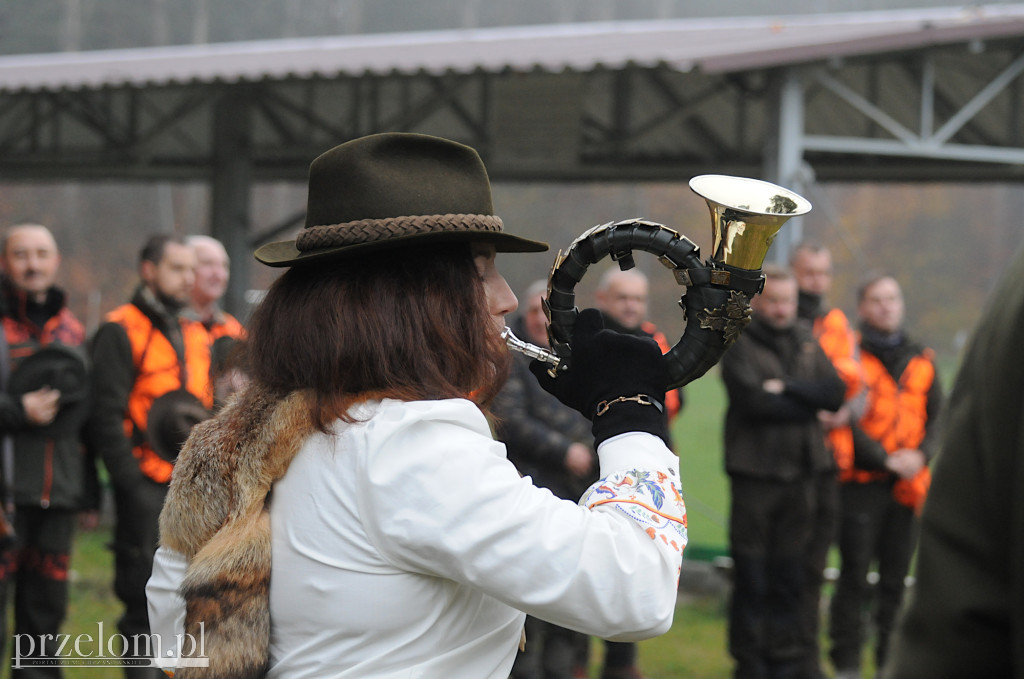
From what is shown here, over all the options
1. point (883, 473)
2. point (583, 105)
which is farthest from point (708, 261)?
point (583, 105)

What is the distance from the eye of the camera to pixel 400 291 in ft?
5.40

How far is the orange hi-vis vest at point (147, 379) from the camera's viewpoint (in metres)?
4.26

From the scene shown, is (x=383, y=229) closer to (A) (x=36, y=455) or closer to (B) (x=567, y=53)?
(A) (x=36, y=455)

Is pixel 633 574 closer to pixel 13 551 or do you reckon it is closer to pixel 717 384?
pixel 13 551

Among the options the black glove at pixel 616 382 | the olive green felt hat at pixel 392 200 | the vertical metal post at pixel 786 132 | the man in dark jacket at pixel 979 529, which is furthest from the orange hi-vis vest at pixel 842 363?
the man in dark jacket at pixel 979 529

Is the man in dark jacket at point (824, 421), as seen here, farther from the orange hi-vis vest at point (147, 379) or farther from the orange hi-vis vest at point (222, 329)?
the orange hi-vis vest at point (147, 379)

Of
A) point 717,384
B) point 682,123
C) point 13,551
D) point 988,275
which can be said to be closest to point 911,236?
point 988,275

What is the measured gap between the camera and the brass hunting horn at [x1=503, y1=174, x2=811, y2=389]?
175 cm

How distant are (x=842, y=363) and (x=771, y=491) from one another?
83cm

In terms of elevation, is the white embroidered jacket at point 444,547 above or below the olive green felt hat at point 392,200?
below

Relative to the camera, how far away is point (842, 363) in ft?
17.1

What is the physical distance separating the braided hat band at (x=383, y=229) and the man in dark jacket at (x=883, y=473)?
13.3 ft

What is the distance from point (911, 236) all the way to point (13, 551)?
119ft

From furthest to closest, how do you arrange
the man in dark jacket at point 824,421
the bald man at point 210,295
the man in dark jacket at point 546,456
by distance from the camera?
the man in dark jacket at point 824,421
the man in dark jacket at point 546,456
the bald man at point 210,295
